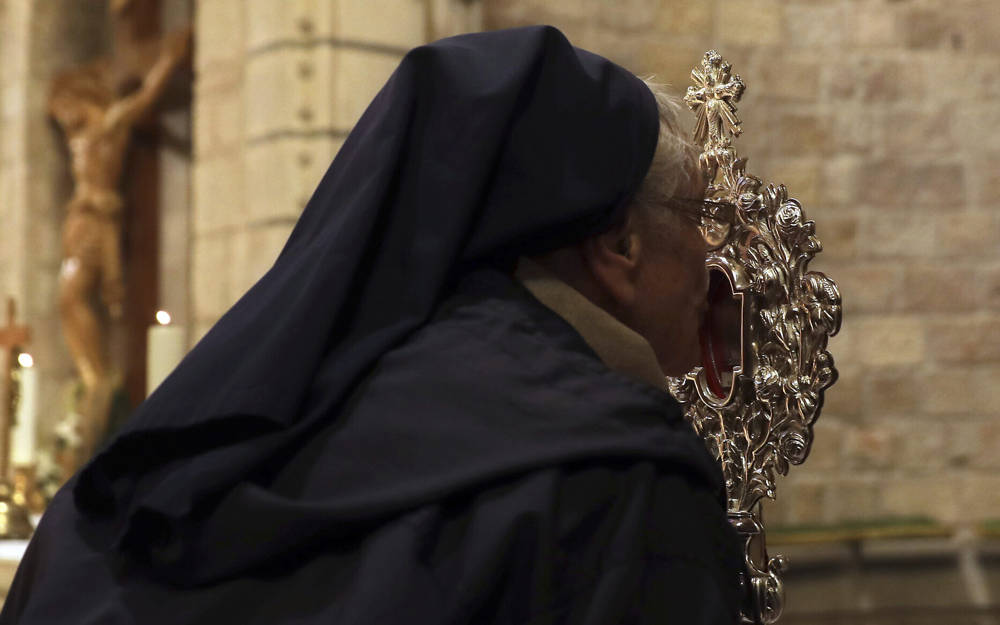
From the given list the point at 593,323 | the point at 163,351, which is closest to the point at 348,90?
the point at 163,351

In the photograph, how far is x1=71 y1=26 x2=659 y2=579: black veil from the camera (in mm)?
1094

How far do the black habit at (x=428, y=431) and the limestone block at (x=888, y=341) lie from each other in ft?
13.6

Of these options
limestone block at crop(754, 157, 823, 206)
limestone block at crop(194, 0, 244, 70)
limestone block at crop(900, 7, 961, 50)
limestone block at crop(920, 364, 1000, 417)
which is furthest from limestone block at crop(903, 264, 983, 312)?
limestone block at crop(194, 0, 244, 70)

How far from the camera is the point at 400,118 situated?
3.87 feet

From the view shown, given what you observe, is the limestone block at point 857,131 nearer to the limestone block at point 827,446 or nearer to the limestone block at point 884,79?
the limestone block at point 884,79

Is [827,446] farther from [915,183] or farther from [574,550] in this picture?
[574,550]

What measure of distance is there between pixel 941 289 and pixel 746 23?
4.29ft

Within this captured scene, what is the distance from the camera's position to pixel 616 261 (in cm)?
127

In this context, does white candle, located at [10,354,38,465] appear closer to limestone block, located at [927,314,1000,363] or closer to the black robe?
the black robe

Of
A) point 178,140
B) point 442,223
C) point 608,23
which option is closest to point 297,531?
point 442,223

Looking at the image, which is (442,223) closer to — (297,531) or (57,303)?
(297,531)

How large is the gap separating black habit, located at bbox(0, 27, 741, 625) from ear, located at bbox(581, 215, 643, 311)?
0.10 ft

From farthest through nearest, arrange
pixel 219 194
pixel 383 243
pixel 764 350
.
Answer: pixel 219 194 < pixel 764 350 < pixel 383 243

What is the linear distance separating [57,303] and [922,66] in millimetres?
4190
